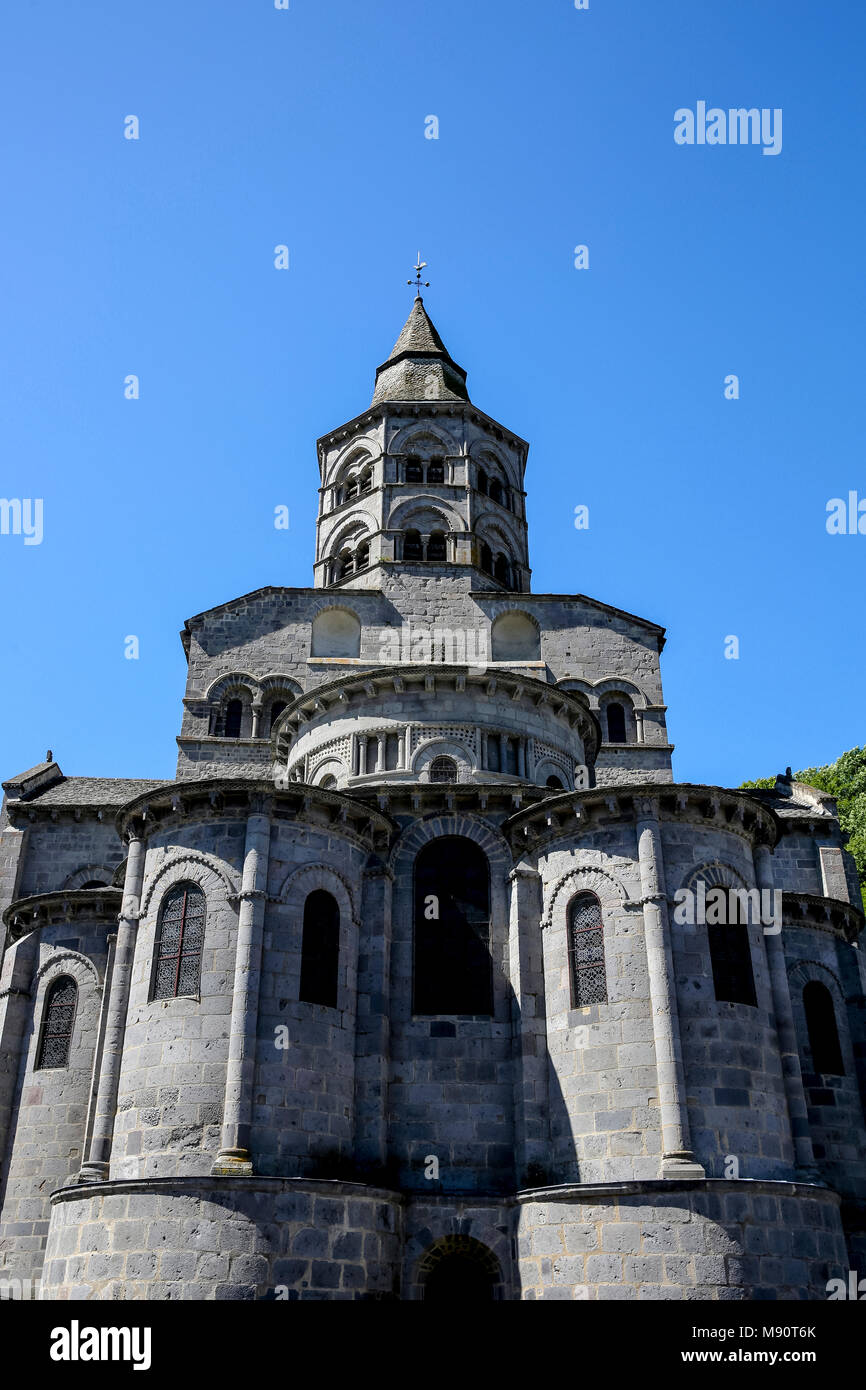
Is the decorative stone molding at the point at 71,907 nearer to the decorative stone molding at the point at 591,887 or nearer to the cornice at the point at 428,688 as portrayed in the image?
the cornice at the point at 428,688

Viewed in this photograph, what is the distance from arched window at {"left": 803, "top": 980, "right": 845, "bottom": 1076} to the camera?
25.8 m

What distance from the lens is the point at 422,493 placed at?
4119 cm

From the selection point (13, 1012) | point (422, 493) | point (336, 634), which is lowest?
point (13, 1012)

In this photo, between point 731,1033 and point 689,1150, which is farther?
point 731,1033

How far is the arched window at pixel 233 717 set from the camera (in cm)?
3784

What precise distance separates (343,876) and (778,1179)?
9735 millimetres

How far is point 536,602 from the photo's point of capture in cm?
3981

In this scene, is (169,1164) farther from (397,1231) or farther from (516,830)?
(516,830)

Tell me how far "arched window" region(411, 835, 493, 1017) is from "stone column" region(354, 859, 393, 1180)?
758mm

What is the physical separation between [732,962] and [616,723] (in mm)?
17770

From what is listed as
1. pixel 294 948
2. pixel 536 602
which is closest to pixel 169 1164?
pixel 294 948

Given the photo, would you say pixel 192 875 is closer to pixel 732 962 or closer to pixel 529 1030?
pixel 529 1030

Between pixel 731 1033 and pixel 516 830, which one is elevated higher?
pixel 516 830

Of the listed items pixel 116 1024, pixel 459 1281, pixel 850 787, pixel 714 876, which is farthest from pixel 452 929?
pixel 850 787
